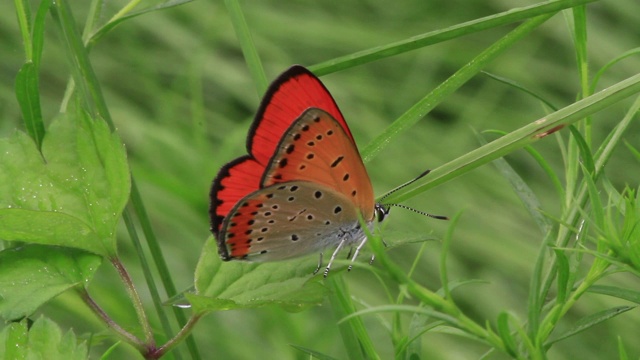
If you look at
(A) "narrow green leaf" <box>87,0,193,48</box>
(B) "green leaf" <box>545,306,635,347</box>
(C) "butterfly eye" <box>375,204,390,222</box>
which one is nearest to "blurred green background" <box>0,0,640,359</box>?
(C) "butterfly eye" <box>375,204,390,222</box>

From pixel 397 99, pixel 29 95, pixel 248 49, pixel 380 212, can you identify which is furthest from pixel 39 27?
pixel 397 99

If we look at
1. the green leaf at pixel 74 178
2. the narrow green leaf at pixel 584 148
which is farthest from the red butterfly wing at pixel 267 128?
the narrow green leaf at pixel 584 148

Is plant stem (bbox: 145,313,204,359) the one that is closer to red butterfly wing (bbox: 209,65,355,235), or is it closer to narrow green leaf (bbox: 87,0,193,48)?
red butterfly wing (bbox: 209,65,355,235)

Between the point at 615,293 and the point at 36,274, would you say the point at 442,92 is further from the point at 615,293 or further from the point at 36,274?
the point at 36,274

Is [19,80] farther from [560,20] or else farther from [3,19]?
[560,20]

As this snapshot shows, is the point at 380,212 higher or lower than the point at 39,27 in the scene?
lower

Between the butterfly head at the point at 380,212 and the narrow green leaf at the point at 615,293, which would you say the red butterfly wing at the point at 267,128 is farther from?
the narrow green leaf at the point at 615,293
